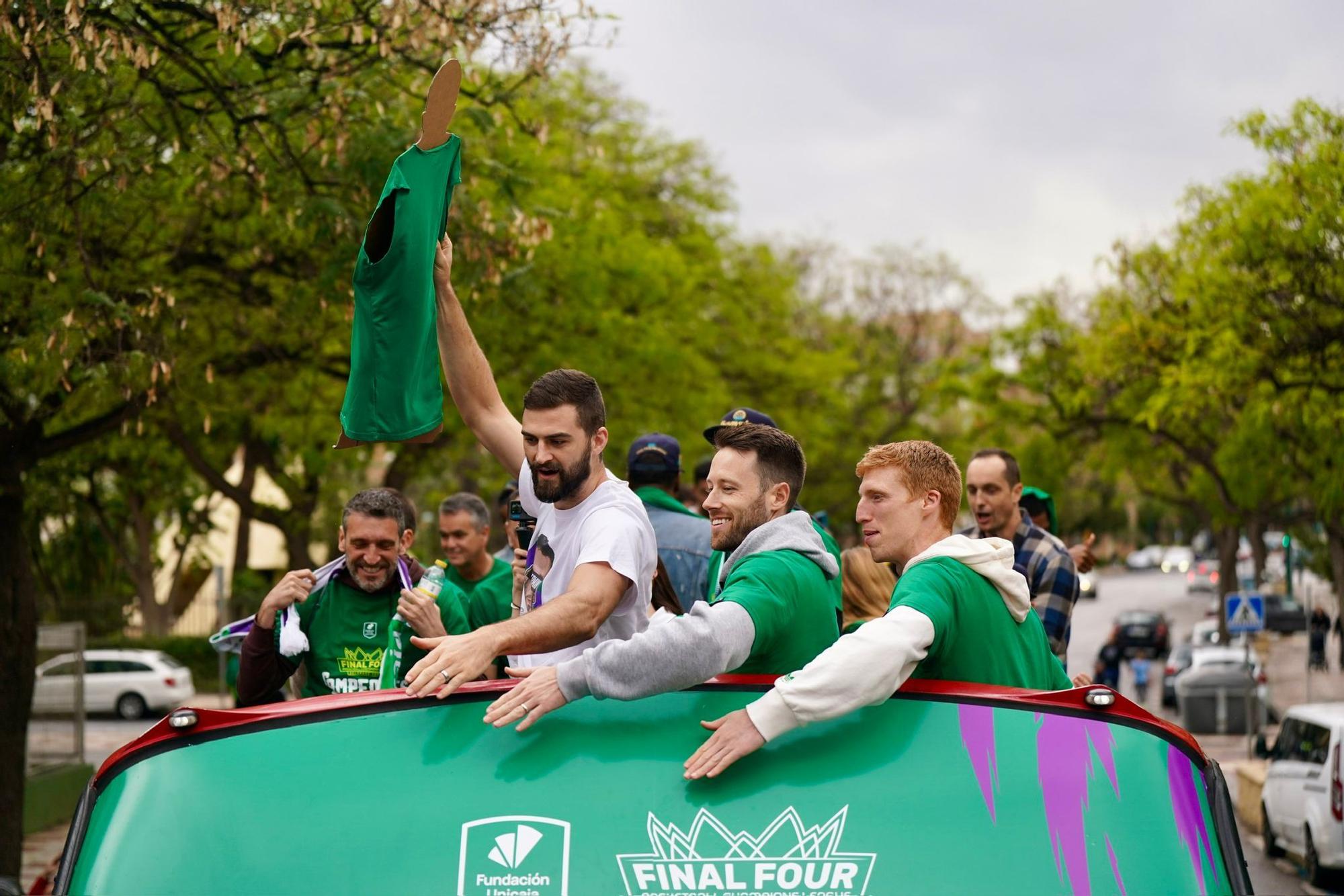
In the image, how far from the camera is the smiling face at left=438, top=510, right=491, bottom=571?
7.16m

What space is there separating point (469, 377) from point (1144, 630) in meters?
43.5

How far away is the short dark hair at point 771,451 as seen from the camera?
3.78m

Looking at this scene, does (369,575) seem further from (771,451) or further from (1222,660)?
(1222,660)

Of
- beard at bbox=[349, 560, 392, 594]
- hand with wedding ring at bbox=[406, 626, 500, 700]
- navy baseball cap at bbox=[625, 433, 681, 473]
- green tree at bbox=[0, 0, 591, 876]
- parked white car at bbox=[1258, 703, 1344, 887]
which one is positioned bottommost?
parked white car at bbox=[1258, 703, 1344, 887]

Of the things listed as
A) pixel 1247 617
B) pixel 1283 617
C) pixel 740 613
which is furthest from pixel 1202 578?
pixel 740 613

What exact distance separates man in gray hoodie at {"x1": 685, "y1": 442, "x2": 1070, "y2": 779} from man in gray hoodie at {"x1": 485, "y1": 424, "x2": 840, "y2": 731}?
151mm

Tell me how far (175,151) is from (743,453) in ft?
25.9

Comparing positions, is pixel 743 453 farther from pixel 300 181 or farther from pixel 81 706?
pixel 81 706

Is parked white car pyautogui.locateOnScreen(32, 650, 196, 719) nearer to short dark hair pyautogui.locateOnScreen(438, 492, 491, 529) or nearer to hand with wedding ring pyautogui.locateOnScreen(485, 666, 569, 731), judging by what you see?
short dark hair pyautogui.locateOnScreen(438, 492, 491, 529)

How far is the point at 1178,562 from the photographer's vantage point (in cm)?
9294

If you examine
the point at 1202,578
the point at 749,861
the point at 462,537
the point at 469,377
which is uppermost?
the point at 469,377

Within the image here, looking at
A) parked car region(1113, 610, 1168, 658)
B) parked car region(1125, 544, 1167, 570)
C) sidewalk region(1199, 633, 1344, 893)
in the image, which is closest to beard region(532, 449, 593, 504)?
sidewalk region(1199, 633, 1344, 893)

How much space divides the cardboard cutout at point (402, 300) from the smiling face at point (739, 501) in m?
1.03

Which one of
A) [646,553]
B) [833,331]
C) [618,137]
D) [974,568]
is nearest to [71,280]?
[646,553]
